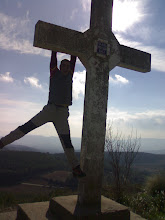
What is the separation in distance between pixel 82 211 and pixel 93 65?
2.09 m

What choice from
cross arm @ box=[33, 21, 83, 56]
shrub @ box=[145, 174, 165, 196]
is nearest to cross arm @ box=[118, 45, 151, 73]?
cross arm @ box=[33, 21, 83, 56]

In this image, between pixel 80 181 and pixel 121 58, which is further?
pixel 121 58

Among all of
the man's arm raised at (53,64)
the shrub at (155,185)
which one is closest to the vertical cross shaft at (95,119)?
the man's arm raised at (53,64)

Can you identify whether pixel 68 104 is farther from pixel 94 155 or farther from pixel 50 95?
pixel 94 155

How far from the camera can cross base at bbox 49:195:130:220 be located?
8.62 ft

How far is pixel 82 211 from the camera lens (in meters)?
2.69

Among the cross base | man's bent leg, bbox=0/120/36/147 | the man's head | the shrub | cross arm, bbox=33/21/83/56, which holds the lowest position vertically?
the shrub

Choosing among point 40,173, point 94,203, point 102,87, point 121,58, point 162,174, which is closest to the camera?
point 94,203

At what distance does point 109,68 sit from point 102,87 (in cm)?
40

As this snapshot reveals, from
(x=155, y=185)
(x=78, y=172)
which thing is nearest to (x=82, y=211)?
(x=78, y=172)

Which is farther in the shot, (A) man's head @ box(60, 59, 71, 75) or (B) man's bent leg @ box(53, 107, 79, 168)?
(A) man's head @ box(60, 59, 71, 75)

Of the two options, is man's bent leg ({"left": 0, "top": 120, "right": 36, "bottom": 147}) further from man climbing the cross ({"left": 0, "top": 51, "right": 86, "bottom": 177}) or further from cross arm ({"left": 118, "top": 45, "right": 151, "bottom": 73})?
cross arm ({"left": 118, "top": 45, "right": 151, "bottom": 73})

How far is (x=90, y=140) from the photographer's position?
307cm

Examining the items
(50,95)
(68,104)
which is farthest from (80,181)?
(50,95)
